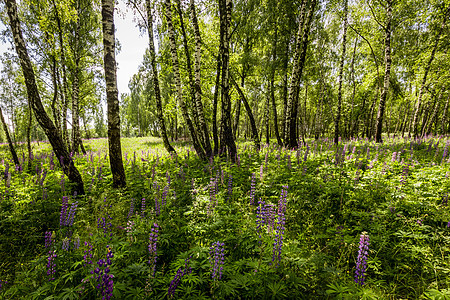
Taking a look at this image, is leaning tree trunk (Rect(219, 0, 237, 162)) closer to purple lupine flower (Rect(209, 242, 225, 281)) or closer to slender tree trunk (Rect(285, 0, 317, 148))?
slender tree trunk (Rect(285, 0, 317, 148))

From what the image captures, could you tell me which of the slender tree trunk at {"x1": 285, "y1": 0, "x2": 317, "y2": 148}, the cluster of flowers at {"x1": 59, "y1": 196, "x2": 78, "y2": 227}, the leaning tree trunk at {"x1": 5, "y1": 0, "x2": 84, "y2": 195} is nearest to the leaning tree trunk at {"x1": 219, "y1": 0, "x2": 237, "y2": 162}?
the slender tree trunk at {"x1": 285, "y1": 0, "x2": 317, "y2": 148}

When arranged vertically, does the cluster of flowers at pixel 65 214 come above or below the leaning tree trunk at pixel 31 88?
below

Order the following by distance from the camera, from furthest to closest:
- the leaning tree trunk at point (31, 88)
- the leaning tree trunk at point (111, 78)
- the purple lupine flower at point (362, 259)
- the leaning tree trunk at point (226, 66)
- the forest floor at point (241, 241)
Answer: the leaning tree trunk at point (226, 66) < the leaning tree trunk at point (111, 78) < the leaning tree trunk at point (31, 88) < the forest floor at point (241, 241) < the purple lupine flower at point (362, 259)

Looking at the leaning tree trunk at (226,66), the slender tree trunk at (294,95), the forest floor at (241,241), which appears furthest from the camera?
the slender tree trunk at (294,95)

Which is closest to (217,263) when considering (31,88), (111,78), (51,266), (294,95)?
(51,266)

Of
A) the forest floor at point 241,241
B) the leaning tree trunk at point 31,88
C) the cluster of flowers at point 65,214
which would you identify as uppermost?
the leaning tree trunk at point 31,88

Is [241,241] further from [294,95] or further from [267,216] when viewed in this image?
[294,95]

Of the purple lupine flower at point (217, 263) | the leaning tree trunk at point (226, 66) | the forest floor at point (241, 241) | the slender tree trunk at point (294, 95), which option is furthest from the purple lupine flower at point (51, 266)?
the slender tree trunk at point (294, 95)

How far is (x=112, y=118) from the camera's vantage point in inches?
230

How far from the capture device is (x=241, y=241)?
3059mm

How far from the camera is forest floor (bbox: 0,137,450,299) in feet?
7.50

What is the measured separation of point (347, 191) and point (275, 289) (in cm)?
363

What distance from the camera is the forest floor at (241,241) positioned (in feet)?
7.50

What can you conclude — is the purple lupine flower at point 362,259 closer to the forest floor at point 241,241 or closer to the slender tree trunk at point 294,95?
the forest floor at point 241,241
